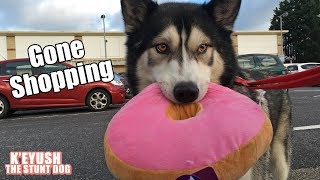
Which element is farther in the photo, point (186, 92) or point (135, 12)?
point (135, 12)

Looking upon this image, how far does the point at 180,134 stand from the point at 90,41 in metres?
42.8

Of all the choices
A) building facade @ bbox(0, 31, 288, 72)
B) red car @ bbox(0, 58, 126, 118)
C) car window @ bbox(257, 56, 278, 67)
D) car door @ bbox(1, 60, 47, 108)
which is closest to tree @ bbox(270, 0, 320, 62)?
building facade @ bbox(0, 31, 288, 72)

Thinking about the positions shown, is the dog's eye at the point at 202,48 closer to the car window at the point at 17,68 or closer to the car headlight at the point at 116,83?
the car window at the point at 17,68

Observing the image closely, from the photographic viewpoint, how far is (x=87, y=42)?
44094 mm

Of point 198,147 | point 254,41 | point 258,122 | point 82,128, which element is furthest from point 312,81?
point 254,41

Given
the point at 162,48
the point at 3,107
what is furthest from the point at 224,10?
the point at 3,107

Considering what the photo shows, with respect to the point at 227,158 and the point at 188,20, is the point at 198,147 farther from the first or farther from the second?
the point at 188,20

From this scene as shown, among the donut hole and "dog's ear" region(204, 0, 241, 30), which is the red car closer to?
"dog's ear" region(204, 0, 241, 30)

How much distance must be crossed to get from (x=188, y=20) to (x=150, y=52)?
0.33 m

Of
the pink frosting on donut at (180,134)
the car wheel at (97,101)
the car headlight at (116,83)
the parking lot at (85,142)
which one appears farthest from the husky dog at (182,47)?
the car headlight at (116,83)

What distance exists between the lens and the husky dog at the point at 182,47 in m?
2.53

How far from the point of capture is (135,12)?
310 centimetres

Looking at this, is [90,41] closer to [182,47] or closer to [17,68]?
[17,68]

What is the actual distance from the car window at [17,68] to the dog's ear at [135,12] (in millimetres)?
10380
